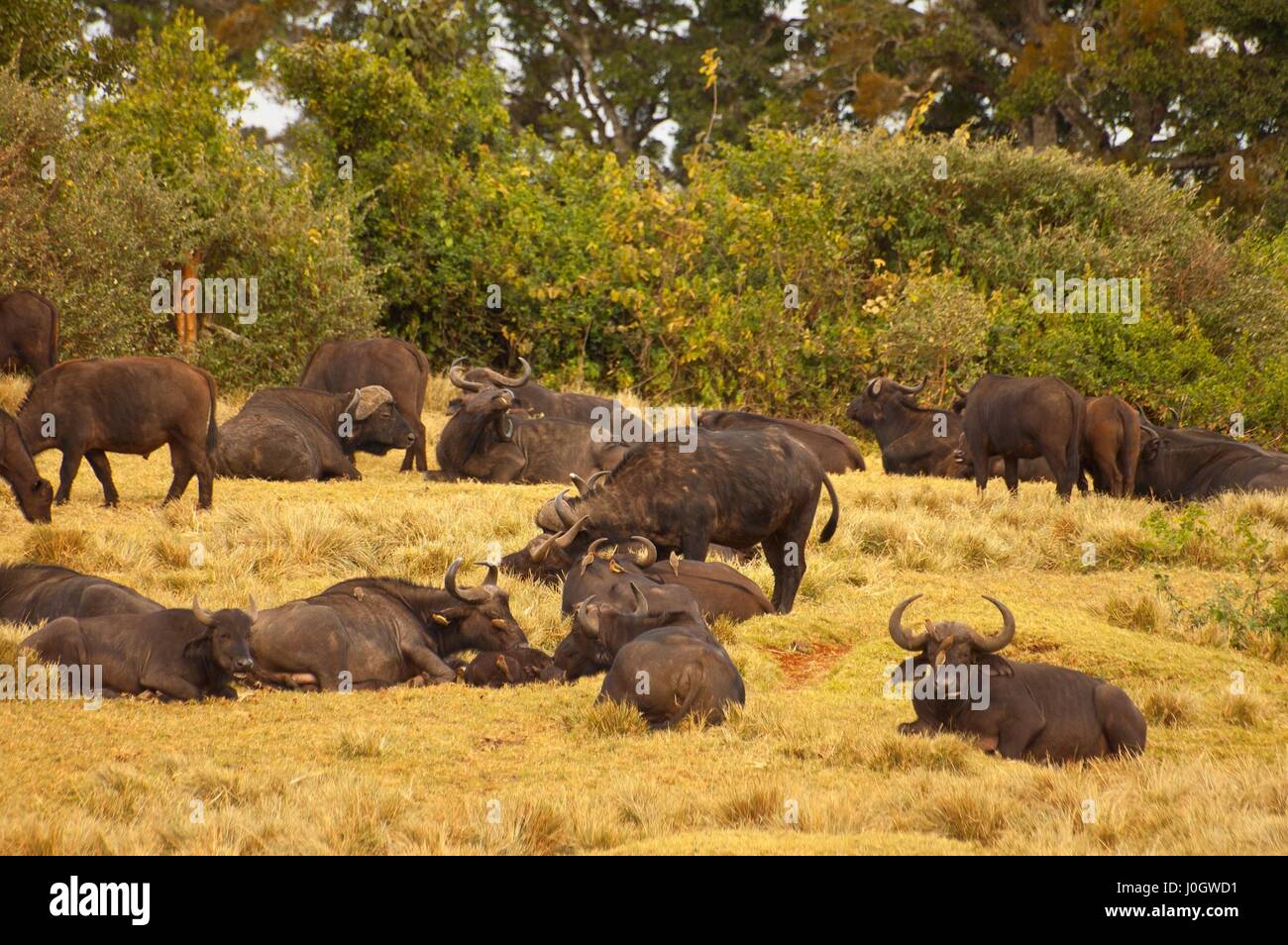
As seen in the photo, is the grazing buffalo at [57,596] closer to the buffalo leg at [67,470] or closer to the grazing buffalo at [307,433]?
the buffalo leg at [67,470]

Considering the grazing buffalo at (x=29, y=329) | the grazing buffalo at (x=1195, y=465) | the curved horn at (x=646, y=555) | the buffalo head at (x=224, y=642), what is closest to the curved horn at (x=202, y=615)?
the buffalo head at (x=224, y=642)

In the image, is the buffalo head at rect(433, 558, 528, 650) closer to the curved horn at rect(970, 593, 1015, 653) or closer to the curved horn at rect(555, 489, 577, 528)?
the curved horn at rect(555, 489, 577, 528)

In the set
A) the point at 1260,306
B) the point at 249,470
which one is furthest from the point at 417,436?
the point at 1260,306

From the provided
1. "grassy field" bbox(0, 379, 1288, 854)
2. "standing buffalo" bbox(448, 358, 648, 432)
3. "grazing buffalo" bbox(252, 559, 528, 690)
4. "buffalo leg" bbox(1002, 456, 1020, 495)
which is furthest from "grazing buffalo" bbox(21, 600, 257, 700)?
"buffalo leg" bbox(1002, 456, 1020, 495)

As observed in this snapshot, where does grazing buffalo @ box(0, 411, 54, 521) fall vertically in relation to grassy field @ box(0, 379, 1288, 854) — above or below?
above

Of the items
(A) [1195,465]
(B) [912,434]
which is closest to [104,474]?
(B) [912,434]

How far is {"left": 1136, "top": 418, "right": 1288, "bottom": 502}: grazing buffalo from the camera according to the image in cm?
1942

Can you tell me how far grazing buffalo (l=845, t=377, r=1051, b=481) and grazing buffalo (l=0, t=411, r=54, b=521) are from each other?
1227 centimetres

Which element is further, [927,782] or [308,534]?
[308,534]

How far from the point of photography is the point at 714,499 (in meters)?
12.8

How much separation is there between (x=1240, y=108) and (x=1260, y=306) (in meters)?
12.9

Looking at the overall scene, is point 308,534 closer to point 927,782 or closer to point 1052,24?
point 927,782

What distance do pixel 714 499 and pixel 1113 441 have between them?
835 cm

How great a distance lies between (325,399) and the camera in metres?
19.5
